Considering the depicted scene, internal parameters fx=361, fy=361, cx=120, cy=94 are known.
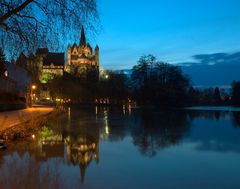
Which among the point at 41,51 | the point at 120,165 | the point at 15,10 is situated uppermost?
the point at 15,10

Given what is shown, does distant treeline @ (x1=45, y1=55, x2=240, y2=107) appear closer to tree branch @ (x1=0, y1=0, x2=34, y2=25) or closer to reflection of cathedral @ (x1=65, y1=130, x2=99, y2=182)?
reflection of cathedral @ (x1=65, y1=130, x2=99, y2=182)

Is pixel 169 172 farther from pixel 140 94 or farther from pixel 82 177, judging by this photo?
pixel 140 94

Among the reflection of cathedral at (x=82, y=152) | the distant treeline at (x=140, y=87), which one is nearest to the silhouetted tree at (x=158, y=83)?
the distant treeline at (x=140, y=87)

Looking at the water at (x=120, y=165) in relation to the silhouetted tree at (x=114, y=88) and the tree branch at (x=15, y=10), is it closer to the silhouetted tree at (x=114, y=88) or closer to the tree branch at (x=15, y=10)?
the tree branch at (x=15, y=10)

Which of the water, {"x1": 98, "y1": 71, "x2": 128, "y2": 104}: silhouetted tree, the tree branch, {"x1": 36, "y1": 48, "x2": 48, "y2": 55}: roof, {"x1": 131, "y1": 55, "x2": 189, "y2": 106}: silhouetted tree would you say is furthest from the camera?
{"x1": 98, "y1": 71, "x2": 128, "y2": 104}: silhouetted tree

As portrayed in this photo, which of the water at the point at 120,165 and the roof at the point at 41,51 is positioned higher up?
the roof at the point at 41,51

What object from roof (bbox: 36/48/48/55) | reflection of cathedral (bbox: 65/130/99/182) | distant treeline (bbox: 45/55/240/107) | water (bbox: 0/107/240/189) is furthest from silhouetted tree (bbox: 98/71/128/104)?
roof (bbox: 36/48/48/55)

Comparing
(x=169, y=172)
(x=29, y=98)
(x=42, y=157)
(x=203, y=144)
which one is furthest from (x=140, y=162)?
(x=29, y=98)

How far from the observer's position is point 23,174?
27.7ft

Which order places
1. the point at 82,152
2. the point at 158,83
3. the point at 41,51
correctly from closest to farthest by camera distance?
the point at 41,51 < the point at 82,152 < the point at 158,83

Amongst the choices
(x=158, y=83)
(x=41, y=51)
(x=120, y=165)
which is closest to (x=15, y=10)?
(x=41, y=51)

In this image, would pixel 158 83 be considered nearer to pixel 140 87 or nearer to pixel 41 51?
pixel 140 87

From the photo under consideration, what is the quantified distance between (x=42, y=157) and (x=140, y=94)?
86.4 m

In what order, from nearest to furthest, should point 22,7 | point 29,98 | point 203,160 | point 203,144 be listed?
point 22,7, point 203,160, point 203,144, point 29,98
